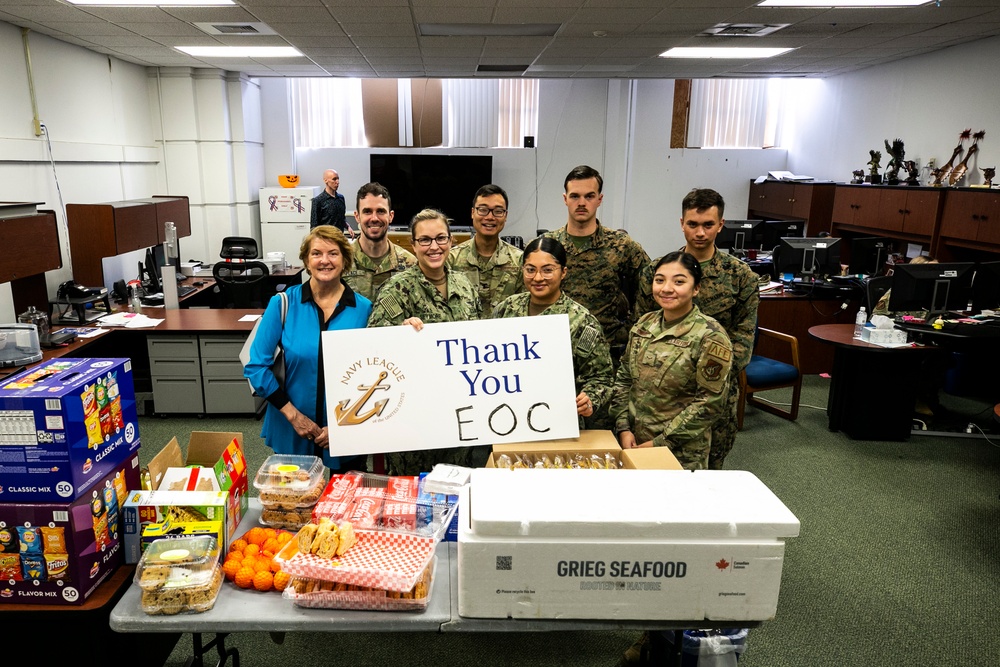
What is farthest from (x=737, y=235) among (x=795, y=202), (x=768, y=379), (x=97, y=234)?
(x=97, y=234)

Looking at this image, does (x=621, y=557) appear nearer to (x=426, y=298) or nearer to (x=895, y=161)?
(x=426, y=298)

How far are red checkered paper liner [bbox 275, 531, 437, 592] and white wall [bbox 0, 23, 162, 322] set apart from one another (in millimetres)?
4719

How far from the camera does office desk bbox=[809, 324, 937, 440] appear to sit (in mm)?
4586

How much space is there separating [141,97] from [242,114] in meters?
1.18

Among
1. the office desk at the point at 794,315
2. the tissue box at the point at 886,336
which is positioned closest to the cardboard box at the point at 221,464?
the tissue box at the point at 886,336

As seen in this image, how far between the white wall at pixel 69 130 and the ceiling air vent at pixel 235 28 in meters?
1.40

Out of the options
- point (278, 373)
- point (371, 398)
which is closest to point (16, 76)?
point (278, 373)

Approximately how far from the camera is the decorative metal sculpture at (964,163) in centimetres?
615

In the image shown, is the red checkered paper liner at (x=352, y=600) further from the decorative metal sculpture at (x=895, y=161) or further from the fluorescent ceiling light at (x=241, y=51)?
the decorative metal sculpture at (x=895, y=161)

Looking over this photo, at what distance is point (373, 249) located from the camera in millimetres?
3398

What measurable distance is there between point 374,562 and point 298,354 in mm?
1116

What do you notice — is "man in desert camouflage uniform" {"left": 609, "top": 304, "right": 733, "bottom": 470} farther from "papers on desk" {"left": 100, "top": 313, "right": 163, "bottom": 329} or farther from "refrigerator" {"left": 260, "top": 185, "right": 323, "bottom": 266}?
"refrigerator" {"left": 260, "top": 185, "right": 323, "bottom": 266}

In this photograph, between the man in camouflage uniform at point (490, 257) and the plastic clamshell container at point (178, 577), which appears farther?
the man in camouflage uniform at point (490, 257)

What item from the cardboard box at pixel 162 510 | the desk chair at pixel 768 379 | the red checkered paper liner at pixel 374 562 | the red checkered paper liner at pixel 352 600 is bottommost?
the desk chair at pixel 768 379
